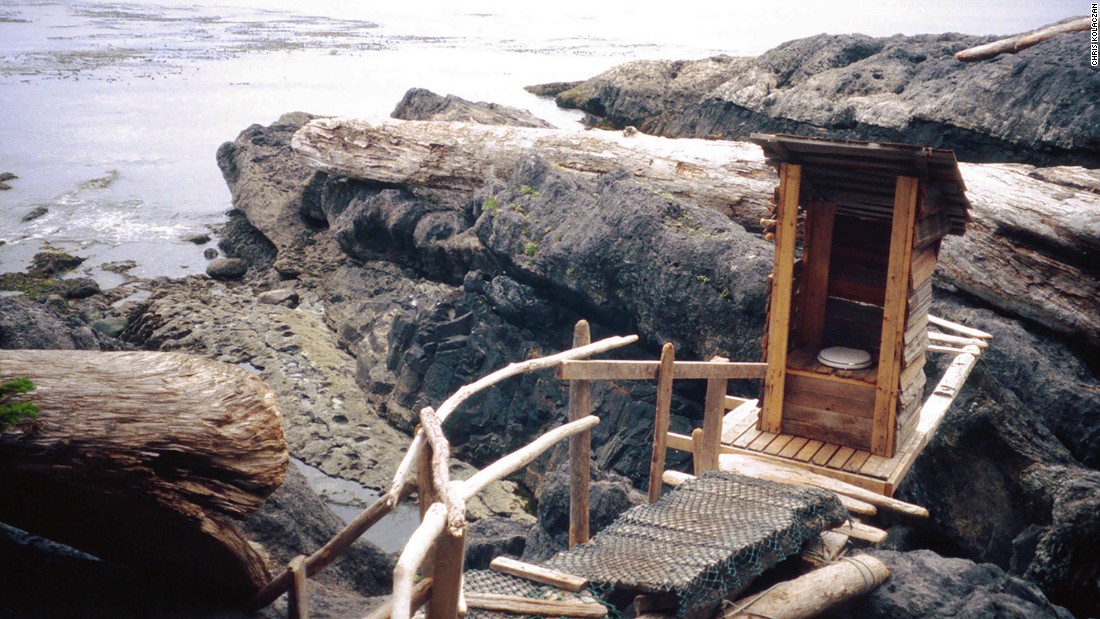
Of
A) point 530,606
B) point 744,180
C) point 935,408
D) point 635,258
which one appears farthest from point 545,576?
point 744,180

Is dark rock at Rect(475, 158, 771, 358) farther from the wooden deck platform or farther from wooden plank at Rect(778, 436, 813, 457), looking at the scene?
wooden plank at Rect(778, 436, 813, 457)

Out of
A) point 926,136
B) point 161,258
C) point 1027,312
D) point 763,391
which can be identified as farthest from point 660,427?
point 161,258

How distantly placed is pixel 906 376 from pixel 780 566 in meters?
2.01

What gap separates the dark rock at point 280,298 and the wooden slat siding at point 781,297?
41.7ft

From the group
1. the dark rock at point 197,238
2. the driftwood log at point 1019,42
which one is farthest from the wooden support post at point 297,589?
the dark rock at point 197,238

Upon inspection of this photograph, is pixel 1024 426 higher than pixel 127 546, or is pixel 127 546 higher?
pixel 127 546

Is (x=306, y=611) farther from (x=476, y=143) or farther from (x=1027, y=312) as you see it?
(x=476, y=143)

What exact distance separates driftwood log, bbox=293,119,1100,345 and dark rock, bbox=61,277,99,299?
198 inches

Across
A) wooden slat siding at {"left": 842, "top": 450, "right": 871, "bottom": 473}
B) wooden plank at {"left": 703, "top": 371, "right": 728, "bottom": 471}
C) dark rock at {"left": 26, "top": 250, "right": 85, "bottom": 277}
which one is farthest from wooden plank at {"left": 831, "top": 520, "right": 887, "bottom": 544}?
dark rock at {"left": 26, "top": 250, "right": 85, "bottom": 277}

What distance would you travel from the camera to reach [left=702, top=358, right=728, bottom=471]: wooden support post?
6.87m

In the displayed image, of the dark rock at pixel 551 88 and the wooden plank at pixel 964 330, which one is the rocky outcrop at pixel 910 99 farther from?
the dark rock at pixel 551 88

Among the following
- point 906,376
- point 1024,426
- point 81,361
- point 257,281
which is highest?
point 81,361

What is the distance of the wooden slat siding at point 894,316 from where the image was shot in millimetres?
6465

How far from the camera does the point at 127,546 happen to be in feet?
17.5
